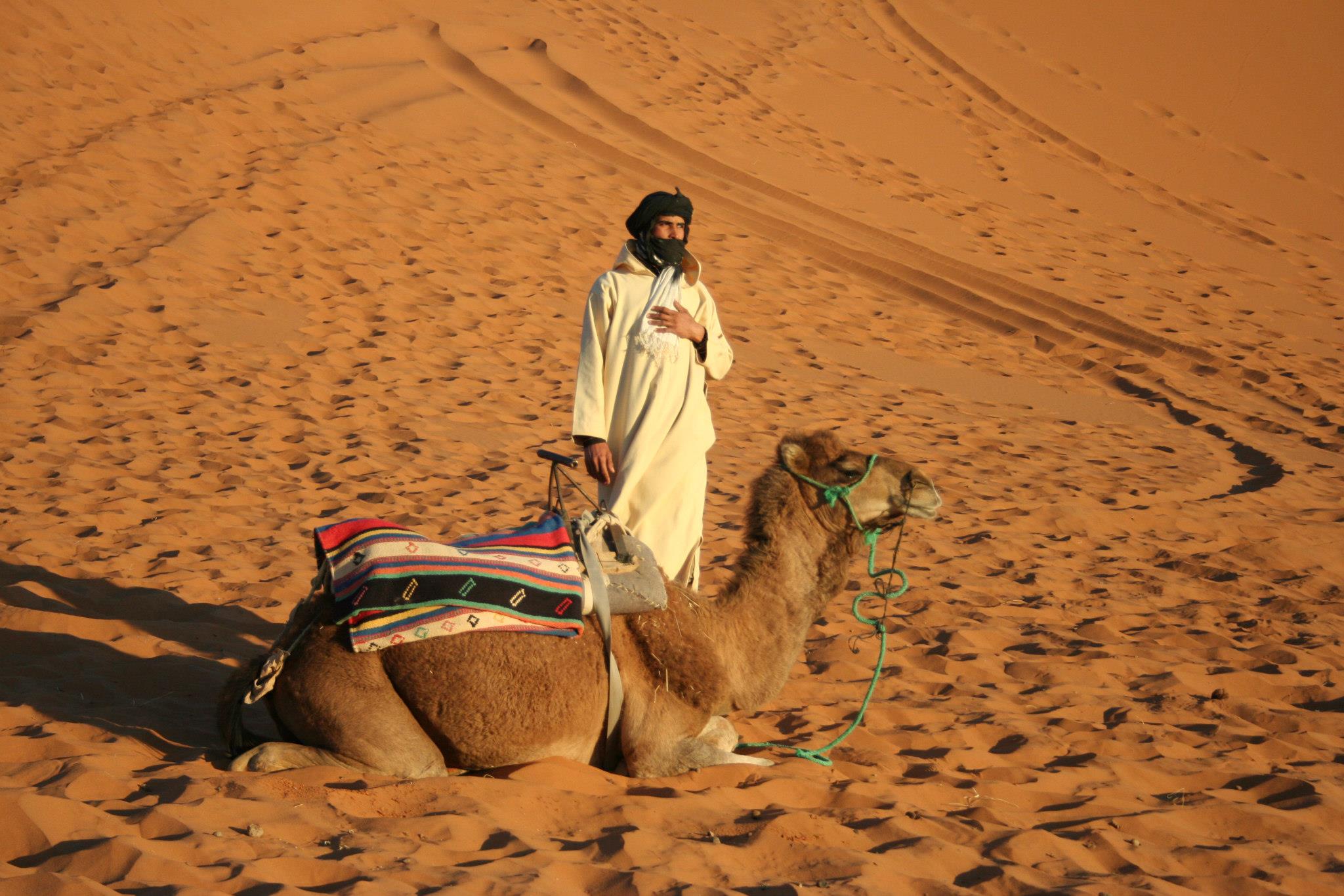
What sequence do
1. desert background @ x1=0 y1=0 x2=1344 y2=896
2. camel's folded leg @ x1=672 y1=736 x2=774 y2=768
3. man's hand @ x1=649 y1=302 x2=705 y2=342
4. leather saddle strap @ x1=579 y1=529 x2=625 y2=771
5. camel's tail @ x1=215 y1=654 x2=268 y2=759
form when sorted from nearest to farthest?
desert background @ x1=0 y1=0 x2=1344 y2=896 → camel's tail @ x1=215 y1=654 x2=268 y2=759 → leather saddle strap @ x1=579 y1=529 x2=625 y2=771 → camel's folded leg @ x1=672 y1=736 x2=774 y2=768 → man's hand @ x1=649 y1=302 x2=705 y2=342

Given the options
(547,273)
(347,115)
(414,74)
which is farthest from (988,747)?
(414,74)

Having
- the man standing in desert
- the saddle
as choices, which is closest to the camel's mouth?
the man standing in desert

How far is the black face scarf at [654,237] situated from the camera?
484 cm

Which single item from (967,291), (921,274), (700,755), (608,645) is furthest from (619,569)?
(921,274)

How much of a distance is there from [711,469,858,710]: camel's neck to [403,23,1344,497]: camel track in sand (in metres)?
6.18

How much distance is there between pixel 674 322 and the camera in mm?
4812

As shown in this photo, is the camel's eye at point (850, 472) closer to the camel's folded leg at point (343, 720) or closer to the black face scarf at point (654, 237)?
the black face scarf at point (654, 237)

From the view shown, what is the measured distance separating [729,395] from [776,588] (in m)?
6.49

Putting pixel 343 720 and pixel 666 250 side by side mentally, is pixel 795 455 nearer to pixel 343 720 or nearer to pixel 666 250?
pixel 666 250

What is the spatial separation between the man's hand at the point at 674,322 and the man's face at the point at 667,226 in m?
0.29

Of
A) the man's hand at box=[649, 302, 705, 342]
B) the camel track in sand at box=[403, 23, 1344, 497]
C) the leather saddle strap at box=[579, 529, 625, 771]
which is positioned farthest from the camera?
the camel track in sand at box=[403, 23, 1344, 497]

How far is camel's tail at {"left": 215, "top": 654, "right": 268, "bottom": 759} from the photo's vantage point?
4.05 m

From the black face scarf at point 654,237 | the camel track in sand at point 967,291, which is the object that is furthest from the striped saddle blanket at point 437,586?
the camel track in sand at point 967,291

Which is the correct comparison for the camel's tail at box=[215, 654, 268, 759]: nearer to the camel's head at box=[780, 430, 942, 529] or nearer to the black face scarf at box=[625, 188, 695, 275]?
the camel's head at box=[780, 430, 942, 529]
